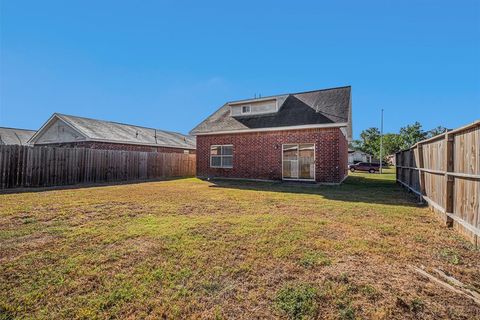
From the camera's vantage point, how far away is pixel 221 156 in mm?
15602

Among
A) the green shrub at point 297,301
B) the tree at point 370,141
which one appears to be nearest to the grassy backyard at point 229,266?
the green shrub at point 297,301

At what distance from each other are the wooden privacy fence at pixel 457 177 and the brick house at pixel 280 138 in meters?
5.59

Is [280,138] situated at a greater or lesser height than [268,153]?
greater

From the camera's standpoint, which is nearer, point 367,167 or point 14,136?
point 14,136

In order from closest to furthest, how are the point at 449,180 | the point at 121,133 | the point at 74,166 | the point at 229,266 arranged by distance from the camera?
the point at 229,266, the point at 449,180, the point at 74,166, the point at 121,133

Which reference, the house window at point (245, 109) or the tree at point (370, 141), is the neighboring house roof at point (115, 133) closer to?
the house window at point (245, 109)

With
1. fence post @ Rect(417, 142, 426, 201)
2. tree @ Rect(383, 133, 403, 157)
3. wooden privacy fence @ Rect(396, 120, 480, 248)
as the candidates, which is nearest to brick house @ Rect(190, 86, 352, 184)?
fence post @ Rect(417, 142, 426, 201)

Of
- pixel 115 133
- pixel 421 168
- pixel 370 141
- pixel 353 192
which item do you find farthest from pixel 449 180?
pixel 370 141

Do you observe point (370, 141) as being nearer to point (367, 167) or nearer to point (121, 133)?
point (367, 167)

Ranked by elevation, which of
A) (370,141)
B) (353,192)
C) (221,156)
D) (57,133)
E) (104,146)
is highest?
(370,141)

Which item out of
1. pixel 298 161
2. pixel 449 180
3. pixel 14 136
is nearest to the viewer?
pixel 449 180

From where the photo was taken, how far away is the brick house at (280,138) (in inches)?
486

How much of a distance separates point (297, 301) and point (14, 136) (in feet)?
124

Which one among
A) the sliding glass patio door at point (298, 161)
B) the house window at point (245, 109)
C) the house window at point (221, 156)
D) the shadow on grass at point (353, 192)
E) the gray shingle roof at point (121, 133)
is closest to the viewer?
the shadow on grass at point (353, 192)
